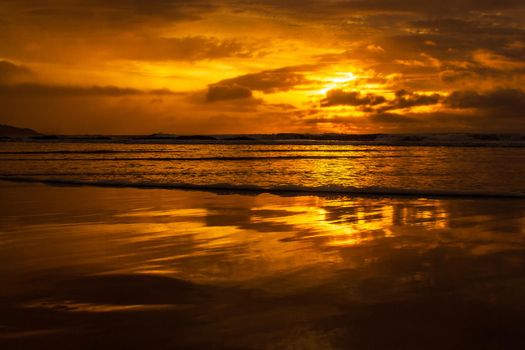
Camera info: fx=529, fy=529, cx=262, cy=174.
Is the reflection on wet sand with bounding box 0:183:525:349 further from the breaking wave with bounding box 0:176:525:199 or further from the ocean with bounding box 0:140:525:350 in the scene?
the breaking wave with bounding box 0:176:525:199

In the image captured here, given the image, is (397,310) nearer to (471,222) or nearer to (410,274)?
(410,274)

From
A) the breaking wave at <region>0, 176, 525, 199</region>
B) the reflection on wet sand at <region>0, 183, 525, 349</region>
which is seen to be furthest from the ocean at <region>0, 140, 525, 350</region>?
the breaking wave at <region>0, 176, 525, 199</region>

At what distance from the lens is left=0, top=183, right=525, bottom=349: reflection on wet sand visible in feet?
12.7

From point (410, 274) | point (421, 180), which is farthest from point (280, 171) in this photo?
point (410, 274)

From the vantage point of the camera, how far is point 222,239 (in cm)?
737

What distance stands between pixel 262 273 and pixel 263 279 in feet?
0.80

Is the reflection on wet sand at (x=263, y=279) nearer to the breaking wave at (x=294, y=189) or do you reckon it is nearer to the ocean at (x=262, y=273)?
the ocean at (x=262, y=273)

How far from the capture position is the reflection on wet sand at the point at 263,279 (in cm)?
387

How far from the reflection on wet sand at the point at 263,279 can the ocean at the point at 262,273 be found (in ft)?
0.05

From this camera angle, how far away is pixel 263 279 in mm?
5242

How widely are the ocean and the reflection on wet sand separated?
2 cm

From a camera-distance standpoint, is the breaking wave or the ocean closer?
the ocean

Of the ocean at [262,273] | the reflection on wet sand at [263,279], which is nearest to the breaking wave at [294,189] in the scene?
the ocean at [262,273]

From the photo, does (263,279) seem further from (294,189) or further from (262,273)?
(294,189)
